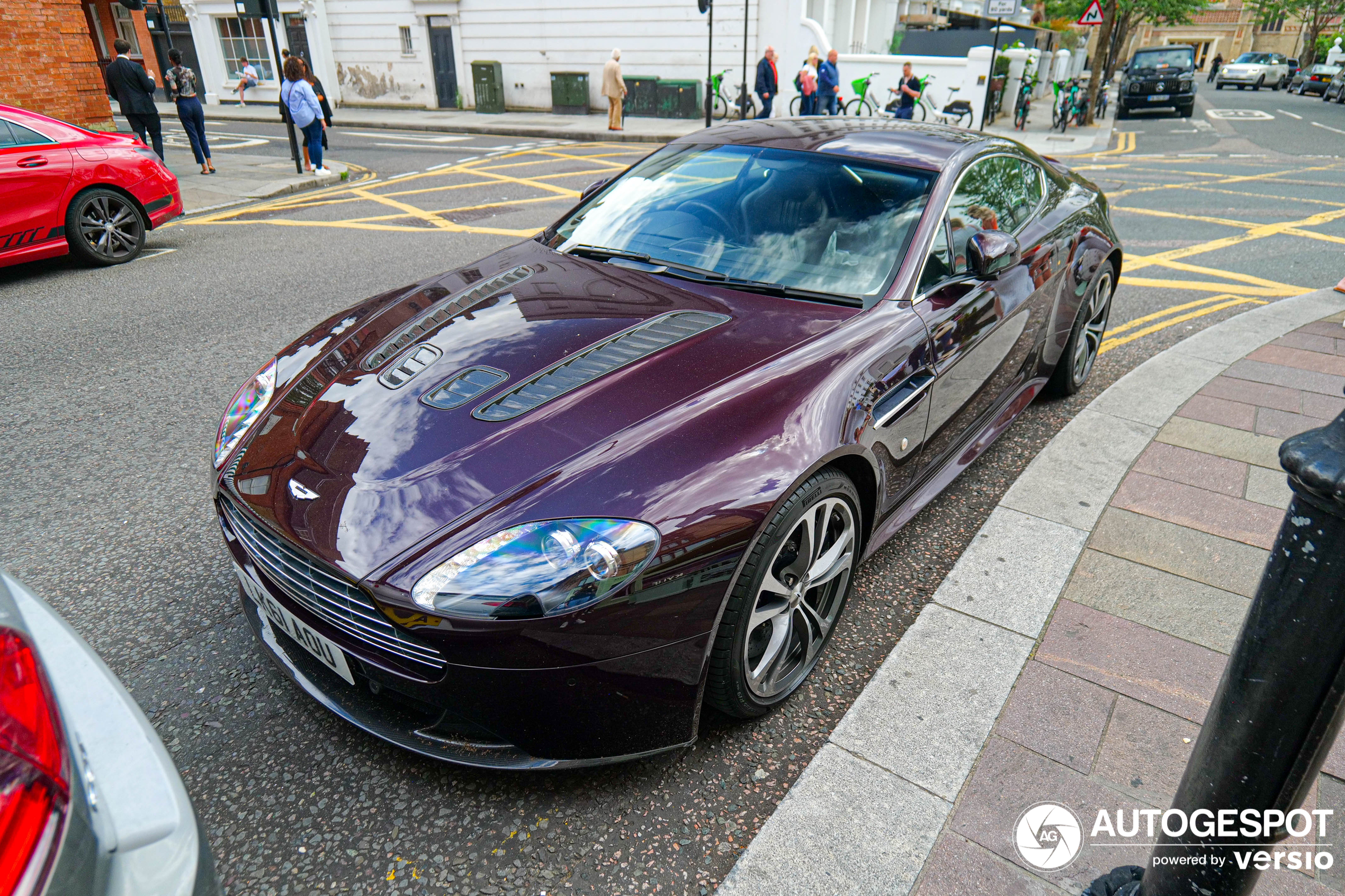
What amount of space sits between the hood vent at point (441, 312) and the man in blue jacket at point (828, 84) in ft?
53.6

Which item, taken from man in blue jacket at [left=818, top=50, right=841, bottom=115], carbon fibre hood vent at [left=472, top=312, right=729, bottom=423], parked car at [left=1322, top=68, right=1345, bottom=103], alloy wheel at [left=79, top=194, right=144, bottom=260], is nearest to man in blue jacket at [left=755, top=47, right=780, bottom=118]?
man in blue jacket at [left=818, top=50, right=841, bottom=115]

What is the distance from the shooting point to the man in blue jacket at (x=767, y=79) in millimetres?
17891

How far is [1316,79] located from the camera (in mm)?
38531

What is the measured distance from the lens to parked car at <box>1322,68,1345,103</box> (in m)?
33.2

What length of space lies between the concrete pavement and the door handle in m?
0.69

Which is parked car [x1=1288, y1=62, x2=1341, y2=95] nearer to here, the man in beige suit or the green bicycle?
the green bicycle

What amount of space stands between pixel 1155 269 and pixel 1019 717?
260 inches

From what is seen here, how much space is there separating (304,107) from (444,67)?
49.3 ft

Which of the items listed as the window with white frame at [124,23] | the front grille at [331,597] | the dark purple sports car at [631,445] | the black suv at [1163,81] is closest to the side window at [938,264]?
the dark purple sports car at [631,445]

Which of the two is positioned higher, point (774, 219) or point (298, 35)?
point (298, 35)


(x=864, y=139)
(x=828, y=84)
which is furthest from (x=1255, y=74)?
(x=864, y=139)

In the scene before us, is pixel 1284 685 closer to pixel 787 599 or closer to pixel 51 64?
pixel 787 599

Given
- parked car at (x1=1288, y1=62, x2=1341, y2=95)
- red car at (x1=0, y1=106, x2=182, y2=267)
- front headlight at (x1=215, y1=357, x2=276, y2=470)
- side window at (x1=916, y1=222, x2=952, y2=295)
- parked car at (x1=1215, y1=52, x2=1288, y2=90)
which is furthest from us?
parked car at (x1=1215, y1=52, x2=1288, y2=90)

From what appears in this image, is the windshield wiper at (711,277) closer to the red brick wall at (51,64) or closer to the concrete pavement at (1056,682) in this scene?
the concrete pavement at (1056,682)
